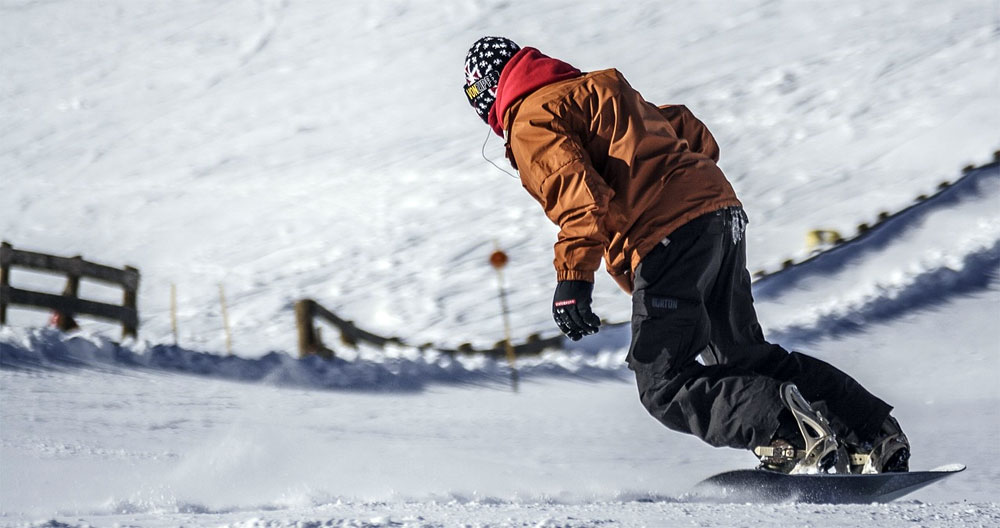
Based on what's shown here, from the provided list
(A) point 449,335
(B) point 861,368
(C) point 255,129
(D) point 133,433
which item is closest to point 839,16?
(C) point 255,129

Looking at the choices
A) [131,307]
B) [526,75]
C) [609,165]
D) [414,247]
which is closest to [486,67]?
[526,75]

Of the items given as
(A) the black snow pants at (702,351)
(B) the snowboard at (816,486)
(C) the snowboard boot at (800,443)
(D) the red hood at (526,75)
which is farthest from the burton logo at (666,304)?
(D) the red hood at (526,75)

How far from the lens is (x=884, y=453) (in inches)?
132

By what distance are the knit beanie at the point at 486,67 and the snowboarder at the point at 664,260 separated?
183 mm

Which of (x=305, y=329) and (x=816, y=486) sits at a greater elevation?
(x=305, y=329)

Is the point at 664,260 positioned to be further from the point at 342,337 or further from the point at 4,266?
the point at 4,266

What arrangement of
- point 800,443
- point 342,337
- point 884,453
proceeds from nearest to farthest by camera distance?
point 800,443
point 884,453
point 342,337

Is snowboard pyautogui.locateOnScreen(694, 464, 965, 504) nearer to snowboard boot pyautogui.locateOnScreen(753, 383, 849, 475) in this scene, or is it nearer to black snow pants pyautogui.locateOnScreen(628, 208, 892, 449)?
snowboard boot pyautogui.locateOnScreen(753, 383, 849, 475)

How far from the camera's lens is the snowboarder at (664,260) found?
3.02 m

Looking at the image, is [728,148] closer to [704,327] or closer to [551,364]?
[551,364]

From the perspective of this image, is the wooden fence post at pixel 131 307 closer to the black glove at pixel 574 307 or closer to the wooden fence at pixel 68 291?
the wooden fence at pixel 68 291

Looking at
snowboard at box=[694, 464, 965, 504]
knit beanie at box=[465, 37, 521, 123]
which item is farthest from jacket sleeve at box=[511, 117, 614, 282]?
snowboard at box=[694, 464, 965, 504]

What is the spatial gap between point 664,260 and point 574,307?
14.5 inches

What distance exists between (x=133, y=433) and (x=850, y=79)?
→ 19.9 metres
